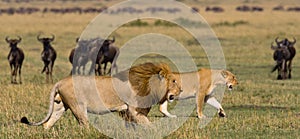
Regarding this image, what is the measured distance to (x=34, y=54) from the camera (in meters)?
28.1

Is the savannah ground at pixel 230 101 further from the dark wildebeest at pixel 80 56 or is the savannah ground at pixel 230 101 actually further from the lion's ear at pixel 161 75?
the lion's ear at pixel 161 75

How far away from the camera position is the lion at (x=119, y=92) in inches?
380

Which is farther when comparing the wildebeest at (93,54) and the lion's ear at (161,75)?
the wildebeest at (93,54)

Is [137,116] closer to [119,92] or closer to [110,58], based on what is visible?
[119,92]

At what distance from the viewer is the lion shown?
31.7 ft

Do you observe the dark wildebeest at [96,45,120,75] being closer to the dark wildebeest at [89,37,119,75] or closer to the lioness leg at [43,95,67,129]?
the dark wildebeest at [89,37,119,75]

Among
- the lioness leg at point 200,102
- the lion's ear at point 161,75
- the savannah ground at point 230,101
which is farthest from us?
the lioness leg at point 200,102

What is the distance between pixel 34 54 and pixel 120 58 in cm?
425

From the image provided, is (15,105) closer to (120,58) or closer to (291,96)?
(291,96)

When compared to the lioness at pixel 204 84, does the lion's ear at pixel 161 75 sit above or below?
above

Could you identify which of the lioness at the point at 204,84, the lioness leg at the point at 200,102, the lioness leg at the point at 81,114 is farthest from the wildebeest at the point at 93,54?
the lioness leg at the point at 81,114

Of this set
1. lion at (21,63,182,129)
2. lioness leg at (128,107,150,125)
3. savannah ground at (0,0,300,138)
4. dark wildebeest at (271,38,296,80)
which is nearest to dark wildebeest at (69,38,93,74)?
savannah ground at (0,0,300,138)

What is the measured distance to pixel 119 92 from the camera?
31.9 feet

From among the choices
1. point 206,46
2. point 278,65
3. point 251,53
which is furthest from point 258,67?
point 206,46
